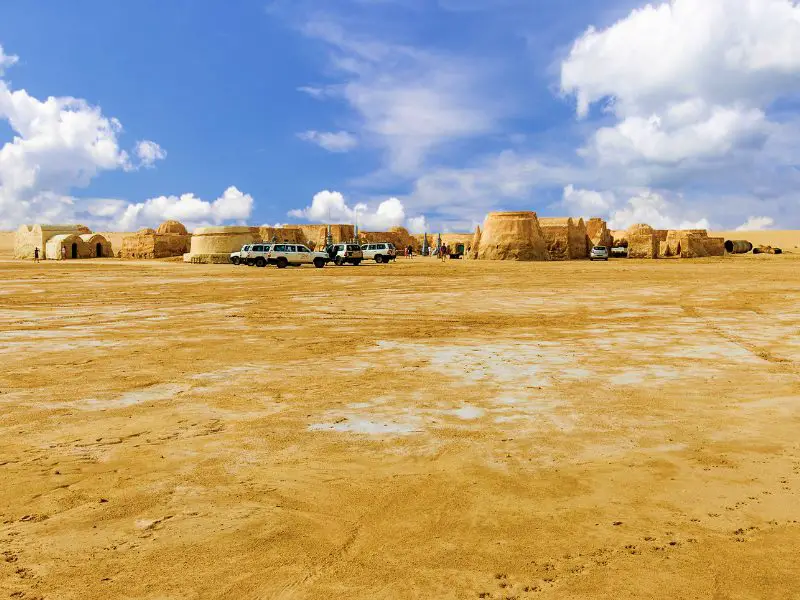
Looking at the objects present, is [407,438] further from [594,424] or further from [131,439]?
[131,439]

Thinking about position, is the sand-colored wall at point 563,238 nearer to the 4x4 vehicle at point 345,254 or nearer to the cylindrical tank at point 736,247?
the cylindrical tank at point 736,247

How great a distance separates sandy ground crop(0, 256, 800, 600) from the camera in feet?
9.83

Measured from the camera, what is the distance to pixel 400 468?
14.4 ft

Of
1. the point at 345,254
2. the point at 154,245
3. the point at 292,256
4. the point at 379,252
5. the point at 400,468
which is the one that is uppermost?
the point at 154,245

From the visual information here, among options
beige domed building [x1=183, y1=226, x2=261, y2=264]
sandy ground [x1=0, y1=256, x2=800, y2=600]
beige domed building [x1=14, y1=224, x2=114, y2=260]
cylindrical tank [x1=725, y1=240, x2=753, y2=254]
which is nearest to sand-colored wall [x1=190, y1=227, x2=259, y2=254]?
Answer: beige domed building [x1=183, y1=226, x2=261, y2=264]

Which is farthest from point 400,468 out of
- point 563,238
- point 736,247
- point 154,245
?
point 736,247

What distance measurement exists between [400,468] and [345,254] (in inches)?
1502

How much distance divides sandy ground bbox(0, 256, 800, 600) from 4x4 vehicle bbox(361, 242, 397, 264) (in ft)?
122

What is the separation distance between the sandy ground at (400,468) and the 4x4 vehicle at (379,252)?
3706 centimetres

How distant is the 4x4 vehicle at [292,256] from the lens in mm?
38531

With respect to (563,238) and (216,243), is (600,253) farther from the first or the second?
(216,243)

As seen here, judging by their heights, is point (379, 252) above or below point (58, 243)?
below

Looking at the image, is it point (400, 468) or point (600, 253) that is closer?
point (400, 468)

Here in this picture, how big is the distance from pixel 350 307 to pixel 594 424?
10423 mm
